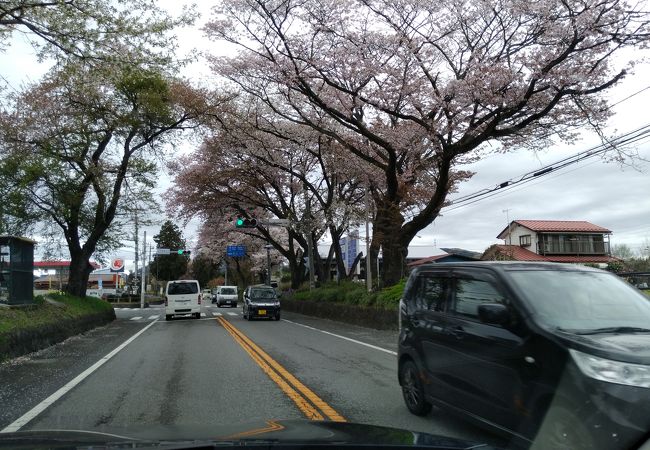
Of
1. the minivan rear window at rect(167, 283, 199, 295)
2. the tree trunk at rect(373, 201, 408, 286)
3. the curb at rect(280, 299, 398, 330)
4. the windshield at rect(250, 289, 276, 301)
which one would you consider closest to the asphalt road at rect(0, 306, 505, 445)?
the curb at rect(280, 299, 398, 330)

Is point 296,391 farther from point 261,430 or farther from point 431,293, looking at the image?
point 261,430

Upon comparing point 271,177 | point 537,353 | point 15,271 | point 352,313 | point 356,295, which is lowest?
point 352,313

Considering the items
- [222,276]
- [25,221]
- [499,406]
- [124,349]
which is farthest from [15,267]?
[222,276]

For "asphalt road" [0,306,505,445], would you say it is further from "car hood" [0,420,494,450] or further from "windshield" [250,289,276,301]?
"windshield" [250,289,276,301]

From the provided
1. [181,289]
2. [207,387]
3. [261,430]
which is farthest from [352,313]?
[261,430]

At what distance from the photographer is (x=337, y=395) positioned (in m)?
7.75

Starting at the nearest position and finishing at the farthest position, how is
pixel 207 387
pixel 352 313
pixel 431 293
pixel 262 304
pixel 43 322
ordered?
1. pixel 431 293
2. pixel 207 387
3. pixel 43 322
4. pixel 352 313
5. pixel 262 304

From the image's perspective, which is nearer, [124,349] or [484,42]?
[124,349]

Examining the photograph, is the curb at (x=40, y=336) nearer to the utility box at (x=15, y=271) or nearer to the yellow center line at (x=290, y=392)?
the utility box at (x=15, y=271)

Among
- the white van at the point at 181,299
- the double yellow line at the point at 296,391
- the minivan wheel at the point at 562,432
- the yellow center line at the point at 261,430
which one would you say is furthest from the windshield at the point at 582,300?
the white van at the point at 181,299

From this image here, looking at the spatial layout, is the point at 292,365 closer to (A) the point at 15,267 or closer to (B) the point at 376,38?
(A) the point at 15,267

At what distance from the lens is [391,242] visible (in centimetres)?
2203

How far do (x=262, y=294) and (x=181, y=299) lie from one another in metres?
4.35

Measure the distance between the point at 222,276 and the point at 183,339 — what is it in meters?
89.2
